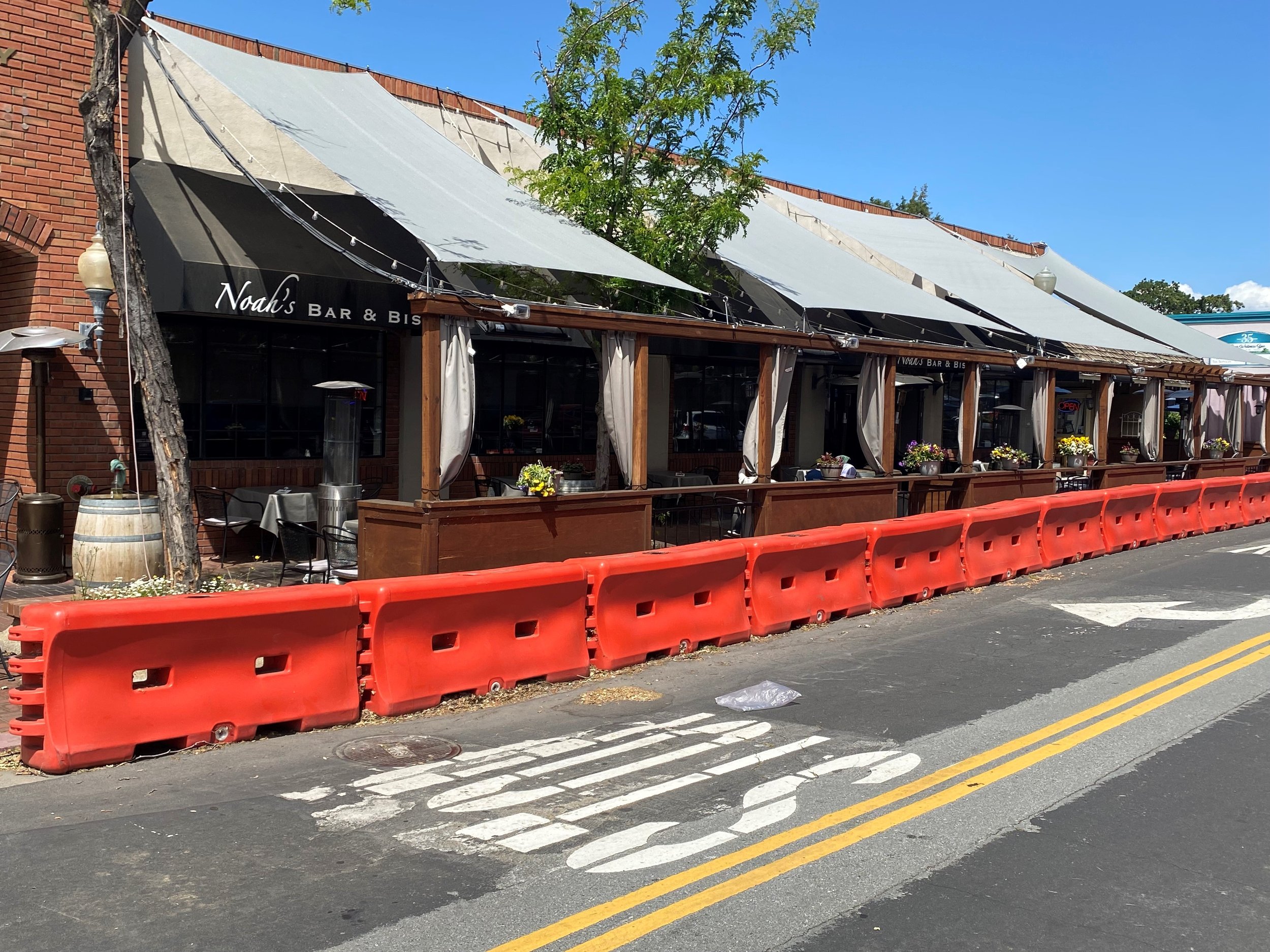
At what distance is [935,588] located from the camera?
42.0ft

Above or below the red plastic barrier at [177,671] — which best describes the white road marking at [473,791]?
below

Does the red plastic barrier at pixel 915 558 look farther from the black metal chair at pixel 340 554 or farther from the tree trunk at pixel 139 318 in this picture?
the tree trunk at pixel 139 318

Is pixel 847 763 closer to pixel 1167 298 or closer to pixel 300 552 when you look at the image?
pixel 300 552

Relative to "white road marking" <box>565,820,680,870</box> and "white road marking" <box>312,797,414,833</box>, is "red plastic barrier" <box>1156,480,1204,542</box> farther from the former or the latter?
"white road marking" <box>312,797,414,833</box>

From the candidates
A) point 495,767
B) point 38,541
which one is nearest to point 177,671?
point 495,767

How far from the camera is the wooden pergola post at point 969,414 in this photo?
18266 mm

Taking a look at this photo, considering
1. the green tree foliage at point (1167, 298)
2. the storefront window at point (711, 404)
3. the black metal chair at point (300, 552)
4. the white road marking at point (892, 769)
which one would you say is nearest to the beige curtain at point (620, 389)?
the black metal chair at point (300, 552)

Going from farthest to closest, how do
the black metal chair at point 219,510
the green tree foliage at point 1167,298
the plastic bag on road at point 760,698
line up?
the green tree foliage at point 1167,298, the black metal chair at point 219,510, the plastic bag on road at point 760,698

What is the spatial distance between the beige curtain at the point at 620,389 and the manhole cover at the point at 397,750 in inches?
234

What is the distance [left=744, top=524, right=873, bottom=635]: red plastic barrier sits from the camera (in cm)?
1058

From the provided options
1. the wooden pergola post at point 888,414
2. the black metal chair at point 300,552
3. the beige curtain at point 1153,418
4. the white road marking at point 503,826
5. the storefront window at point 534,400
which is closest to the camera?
the white road marking at point 503,826

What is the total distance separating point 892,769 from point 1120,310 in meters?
25.0

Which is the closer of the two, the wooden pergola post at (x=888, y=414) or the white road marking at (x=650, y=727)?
the white road marking at (x=650, y=727)

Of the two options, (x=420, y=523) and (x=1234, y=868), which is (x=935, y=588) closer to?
(x=420, y=523)
